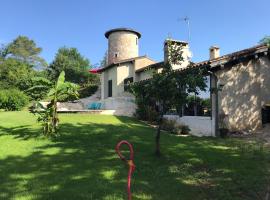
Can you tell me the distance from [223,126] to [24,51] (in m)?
63.6

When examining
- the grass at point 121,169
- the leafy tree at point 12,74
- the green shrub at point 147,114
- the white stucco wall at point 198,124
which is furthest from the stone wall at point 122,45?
the grass at point 121,169

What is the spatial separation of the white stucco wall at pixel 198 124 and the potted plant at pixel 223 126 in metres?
0.53

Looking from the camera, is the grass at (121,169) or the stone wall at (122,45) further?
the stone wall at (122,45)

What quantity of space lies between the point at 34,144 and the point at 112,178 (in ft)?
16.4

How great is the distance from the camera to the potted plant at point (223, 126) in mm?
15109

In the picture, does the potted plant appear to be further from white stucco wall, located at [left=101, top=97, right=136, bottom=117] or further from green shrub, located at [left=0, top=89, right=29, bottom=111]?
green shrub, located at [left=0, top=89, right=29, bottom=111]

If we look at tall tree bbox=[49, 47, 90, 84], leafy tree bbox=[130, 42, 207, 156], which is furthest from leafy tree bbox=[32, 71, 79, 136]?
tall tree bbox=[49, 47, 90, 84]

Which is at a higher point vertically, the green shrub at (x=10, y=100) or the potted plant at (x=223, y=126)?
the green shrub at (x=10, y=100)

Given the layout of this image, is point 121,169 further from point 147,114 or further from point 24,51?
point 24,51

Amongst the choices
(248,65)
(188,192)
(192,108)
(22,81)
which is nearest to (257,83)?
(248,65)

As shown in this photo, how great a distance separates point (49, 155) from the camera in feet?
31.8

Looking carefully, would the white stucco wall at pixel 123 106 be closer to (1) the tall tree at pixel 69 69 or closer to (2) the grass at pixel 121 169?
(2) the grass at pixel 121 169

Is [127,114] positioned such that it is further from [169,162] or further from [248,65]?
[169,162]

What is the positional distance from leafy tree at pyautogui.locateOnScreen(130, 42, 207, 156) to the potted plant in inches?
233
